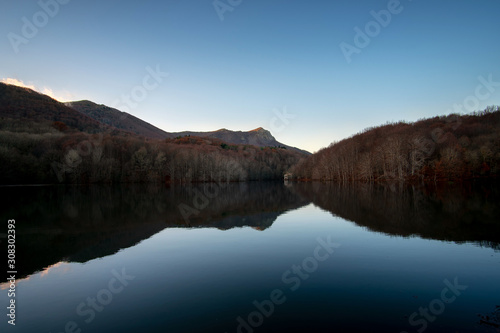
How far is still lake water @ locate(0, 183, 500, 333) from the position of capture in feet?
19.6

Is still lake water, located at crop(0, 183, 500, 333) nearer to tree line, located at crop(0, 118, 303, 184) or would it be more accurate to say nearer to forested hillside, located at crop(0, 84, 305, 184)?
tree line, located at crop(0, 118, 303, 184)

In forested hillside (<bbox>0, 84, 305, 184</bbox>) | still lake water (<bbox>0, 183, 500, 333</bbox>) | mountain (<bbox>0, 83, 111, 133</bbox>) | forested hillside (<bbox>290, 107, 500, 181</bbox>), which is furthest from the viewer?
mountain (<bbox>0, 83, 111, 133</bbox>)

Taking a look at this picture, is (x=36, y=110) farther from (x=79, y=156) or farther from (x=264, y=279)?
(x=264, y=279)

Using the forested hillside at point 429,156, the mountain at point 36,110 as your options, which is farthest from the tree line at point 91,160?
the forested hillside at point 429,156

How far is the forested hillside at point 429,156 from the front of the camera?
68.2 meters

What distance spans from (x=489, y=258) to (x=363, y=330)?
8.00 metres

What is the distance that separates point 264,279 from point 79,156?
8936cm

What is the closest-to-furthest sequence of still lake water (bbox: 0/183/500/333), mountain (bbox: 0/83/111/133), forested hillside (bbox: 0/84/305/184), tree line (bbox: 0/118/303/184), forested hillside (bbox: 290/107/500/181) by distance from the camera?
1. still lake water (bbox: 0/183/500/333)
2. forested hillside (bbox: 290/107/500/181)
3. tree line (bbox: 0/118/303/184)
4. forested hillside (bbox: 0/84/305/184)
5. mountain (bbox: 0/83/111/133)

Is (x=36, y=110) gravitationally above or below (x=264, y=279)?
above

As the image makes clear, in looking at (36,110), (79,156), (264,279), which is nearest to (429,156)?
(264,279)

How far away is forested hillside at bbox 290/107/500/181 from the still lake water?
6538 centimetres

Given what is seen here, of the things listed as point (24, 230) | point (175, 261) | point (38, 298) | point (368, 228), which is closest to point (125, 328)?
point (38, 298)

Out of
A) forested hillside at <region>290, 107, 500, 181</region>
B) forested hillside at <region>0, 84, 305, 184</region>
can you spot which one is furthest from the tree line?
forested hillside at <region>290, 107, 500, 181</region>

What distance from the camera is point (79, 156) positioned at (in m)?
80.6
